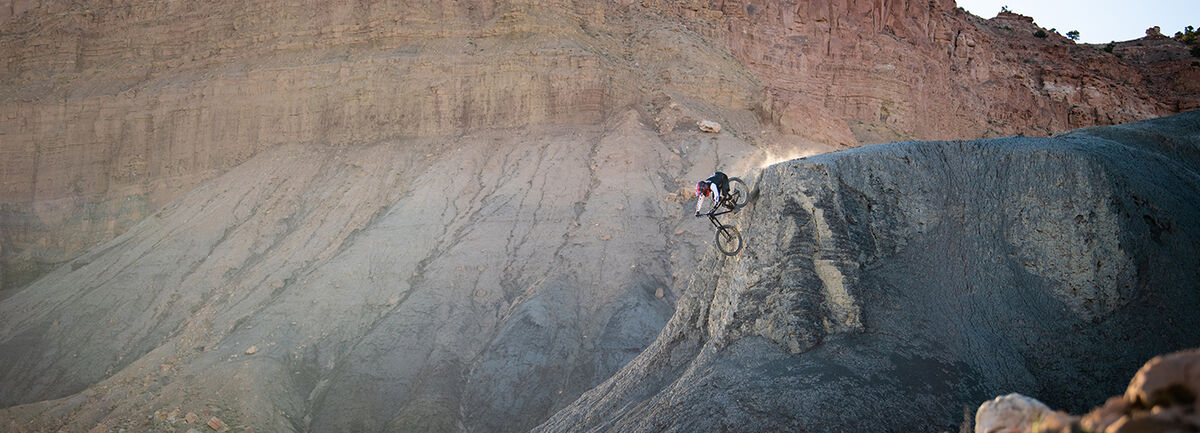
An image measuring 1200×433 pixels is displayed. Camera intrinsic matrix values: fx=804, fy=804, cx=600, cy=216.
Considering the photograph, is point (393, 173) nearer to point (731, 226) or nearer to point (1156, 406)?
point (731, 226)

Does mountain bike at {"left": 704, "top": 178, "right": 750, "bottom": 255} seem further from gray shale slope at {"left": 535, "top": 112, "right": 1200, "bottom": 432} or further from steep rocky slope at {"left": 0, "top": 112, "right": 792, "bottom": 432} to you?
steep rocky slope at {"left": 0, "top": 112, "right": 792, "bottom": 432}

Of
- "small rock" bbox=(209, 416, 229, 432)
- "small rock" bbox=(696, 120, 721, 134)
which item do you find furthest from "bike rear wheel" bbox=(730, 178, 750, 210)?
"small rock" bbox=(696, 120, 721, 134)

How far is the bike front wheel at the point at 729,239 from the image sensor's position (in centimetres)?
1157

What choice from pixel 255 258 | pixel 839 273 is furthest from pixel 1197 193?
pixel 255 258

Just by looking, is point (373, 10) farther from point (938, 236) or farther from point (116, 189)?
point (938, 236)

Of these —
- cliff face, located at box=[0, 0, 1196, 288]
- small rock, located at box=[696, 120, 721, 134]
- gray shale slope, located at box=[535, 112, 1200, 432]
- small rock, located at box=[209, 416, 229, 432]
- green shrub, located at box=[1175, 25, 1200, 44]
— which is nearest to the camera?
gray shale slope, located at box=[535, 112, 1200, 432]

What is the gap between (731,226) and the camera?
11.5 m

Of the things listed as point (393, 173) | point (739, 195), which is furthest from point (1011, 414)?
point (393, 173)

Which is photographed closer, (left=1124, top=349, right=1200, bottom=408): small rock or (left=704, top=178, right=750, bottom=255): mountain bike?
(left=1124, top=349, right=1200, bottom=408): small rock

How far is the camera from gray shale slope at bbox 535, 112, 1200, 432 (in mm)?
9352

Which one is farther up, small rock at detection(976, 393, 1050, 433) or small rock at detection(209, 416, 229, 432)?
small rock at detection(976, 393, 1050, 433)

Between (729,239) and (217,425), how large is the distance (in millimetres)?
14453

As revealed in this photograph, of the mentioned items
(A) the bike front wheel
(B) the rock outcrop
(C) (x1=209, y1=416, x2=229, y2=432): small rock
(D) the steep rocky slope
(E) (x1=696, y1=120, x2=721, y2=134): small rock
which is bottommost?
(C) (x1=209, y1=416, x2=229, y2=432): small rock

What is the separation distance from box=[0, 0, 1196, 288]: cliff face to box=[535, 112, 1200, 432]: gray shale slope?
20.9 m
